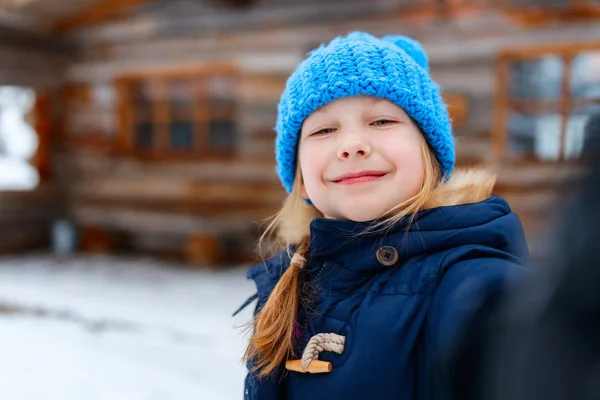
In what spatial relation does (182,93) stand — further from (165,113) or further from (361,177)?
(361,177)

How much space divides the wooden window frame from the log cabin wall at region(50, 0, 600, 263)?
3cm

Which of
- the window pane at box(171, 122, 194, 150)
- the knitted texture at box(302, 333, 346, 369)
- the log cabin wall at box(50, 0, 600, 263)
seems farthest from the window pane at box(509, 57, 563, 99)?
the knitted texture at box(302, 333, 346, 369)

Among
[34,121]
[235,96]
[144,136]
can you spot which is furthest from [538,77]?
[34,121]

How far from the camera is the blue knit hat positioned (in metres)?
1.14

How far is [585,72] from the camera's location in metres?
5.35

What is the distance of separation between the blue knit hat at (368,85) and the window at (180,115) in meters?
5.39

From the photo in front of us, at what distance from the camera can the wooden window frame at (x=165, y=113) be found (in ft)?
21.3

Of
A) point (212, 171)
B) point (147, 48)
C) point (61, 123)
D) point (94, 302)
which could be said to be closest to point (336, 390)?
point (94, 302)

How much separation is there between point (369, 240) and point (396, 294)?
141 millimetres

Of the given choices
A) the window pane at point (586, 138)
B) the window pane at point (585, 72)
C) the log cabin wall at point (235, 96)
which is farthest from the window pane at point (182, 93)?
the window pane at point (586, 138)

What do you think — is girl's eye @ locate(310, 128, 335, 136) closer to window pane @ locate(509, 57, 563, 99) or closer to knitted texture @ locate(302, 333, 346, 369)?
knitted texture @ locate(302, 333, 346, 369)

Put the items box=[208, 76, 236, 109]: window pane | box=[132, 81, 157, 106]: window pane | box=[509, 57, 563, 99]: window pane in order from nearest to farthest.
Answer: box=[509, 57, 563, 99]: window pane, box=[208, 76, 236, 109]: window pane, box=[132, 81, 157, 106]: window pane

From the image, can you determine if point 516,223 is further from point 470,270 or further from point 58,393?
point 58,393

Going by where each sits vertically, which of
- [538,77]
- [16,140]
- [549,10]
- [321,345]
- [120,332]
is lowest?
[120,332]
